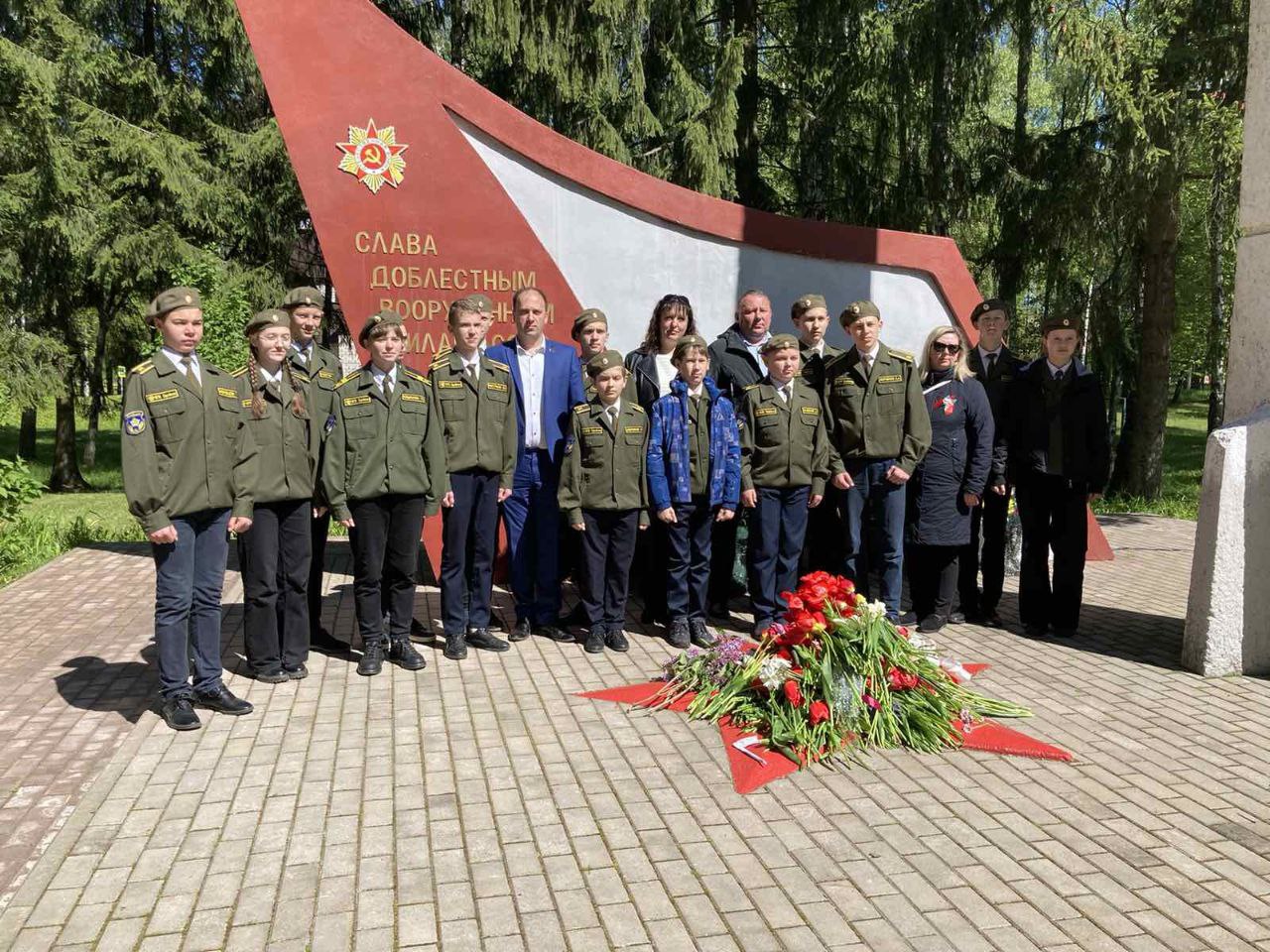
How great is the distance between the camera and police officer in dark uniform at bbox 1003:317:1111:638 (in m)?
5.45

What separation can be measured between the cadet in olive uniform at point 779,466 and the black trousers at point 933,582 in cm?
77

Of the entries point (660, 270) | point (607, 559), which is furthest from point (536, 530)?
point (660, 270)

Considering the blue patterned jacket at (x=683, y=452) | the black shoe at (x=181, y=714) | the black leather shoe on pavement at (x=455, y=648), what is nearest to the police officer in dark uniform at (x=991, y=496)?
the blue patterned jacket at (x=683, y=452)

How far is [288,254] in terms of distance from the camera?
542 inches

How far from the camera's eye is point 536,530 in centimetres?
541

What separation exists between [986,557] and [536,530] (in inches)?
102

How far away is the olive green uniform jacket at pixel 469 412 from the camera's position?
499 centimetres

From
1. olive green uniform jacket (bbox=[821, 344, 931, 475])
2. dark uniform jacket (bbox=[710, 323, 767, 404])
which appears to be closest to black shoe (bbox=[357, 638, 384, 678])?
dark uniform jacket (bbox=[710, 323, 767, 404])

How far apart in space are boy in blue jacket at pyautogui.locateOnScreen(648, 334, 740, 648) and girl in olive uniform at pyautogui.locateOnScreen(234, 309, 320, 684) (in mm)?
1672

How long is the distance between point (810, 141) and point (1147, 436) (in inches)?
215

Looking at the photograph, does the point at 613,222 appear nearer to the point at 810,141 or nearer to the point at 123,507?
the point at 810,141

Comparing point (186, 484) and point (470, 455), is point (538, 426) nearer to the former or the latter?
point (470, 455)

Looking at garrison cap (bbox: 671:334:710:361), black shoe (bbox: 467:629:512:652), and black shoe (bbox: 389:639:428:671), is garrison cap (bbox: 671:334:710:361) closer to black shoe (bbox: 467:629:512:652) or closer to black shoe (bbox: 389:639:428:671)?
black shoe (bbox: 467:629:512:652)

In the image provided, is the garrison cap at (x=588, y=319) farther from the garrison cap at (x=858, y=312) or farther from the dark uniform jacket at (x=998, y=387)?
the dark uniform jacket at (x=998, y=387)
